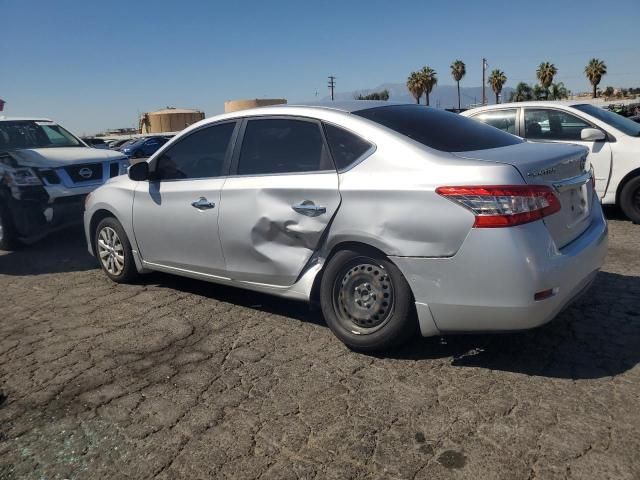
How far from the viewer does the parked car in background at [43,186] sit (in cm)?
695

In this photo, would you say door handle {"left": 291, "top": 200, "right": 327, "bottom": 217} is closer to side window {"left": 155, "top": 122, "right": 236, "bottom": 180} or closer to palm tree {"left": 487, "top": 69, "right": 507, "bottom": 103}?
side window {"left": 155, "top": 122, "right": 236, "bottom": 180}

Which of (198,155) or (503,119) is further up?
(503,119)

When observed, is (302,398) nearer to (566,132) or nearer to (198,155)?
(198,155)

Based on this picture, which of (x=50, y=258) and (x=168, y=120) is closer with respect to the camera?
(x=50, y=258)

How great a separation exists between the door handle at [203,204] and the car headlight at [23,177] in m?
3.56

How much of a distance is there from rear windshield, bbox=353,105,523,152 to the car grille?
473 centimetres

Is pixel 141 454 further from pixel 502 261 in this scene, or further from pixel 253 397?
pixel 502 261

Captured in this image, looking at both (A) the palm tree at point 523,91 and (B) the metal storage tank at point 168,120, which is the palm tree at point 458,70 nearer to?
(A) the palm tree at point 523,91

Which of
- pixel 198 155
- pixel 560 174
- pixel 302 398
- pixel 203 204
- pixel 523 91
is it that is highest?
pixel 523 91

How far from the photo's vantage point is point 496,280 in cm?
303

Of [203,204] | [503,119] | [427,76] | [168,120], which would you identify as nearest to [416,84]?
[427,76]

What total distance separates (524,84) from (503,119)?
7386 cm

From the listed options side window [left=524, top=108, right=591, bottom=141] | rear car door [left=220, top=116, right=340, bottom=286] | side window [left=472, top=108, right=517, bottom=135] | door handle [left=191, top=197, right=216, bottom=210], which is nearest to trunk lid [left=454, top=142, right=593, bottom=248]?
rear car door [left=220, top=116, right=340, bottom=286]

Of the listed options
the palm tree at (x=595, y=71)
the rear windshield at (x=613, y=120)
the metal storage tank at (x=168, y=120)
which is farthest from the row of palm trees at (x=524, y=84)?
the rear windshield at (x=613, y=120)
